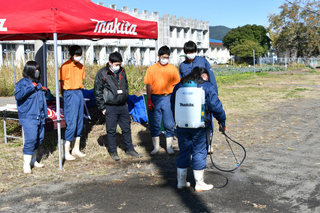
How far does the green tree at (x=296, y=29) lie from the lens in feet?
185

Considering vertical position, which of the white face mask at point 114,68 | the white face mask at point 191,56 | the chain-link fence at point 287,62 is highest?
the chain-link fence at point 287,62

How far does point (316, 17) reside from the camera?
55906 millimetres

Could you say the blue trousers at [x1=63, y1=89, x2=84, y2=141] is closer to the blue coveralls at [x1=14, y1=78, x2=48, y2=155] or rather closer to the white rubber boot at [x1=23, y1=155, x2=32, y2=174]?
the blue coveralls at [x1=14, y1=78, x2=48, y2=155]

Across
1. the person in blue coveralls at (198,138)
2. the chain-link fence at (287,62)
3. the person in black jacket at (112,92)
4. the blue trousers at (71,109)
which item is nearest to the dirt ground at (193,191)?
the person in blue coveralls at (198,138)

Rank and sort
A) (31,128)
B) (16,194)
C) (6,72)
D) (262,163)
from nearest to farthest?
(16,194), (31,128), (262,163), (6,72)

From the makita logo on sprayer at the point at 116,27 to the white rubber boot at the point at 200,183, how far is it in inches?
118

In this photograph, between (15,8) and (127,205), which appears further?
(15,8)

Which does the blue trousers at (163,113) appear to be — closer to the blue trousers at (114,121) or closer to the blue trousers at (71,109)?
the blue trousers at (114,121)

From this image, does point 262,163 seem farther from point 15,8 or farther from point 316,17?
point 316,17

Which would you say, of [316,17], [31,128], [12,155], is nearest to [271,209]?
[31,128]

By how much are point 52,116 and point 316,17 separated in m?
58.2

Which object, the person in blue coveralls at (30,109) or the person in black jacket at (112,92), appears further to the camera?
the person in black jacket at (112,92)

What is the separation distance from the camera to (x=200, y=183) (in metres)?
4.61

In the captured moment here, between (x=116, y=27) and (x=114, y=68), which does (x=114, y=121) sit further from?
(x=116, y=27)
